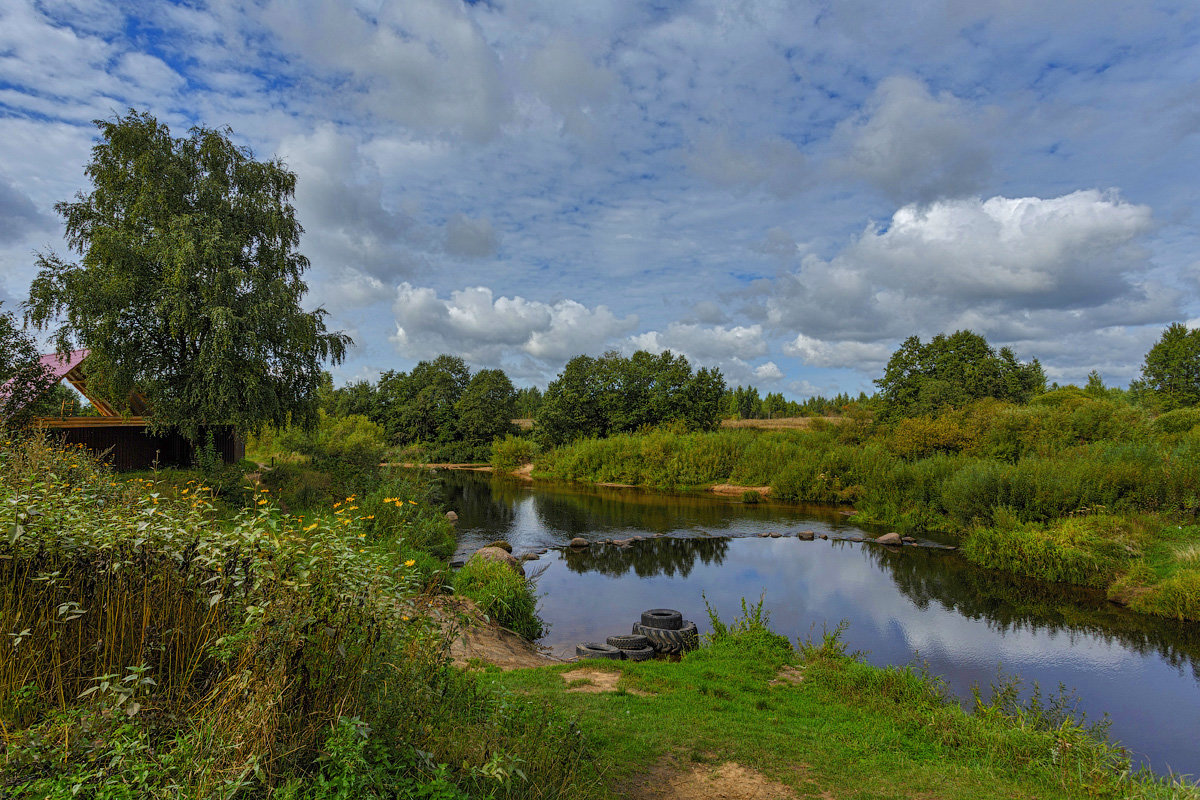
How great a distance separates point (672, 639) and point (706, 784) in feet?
16.2

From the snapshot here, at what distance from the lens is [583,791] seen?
376 centimetres

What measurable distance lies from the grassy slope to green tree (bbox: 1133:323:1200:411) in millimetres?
44518

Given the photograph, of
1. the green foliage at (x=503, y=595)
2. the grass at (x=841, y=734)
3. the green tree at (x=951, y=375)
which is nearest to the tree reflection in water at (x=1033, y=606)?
the grass at (x=841, y=734)

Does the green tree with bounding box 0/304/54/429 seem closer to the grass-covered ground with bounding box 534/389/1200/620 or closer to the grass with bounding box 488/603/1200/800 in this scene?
the grass with bounding box 488/603/1200/800

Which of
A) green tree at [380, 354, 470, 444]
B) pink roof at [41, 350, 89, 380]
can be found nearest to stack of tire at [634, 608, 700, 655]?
pink roof at [41, 350, 89, 380]

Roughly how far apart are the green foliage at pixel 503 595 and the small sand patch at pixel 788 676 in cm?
457

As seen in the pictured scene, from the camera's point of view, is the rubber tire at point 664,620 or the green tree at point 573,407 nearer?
the rubber tire at point 664,620

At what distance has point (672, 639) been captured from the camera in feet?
31.3

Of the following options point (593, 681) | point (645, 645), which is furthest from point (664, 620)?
point (593, 681)

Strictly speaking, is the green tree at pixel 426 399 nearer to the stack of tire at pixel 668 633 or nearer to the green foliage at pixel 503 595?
the green foliage at pixel 503 595

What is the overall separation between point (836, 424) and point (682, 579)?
25.2 meters

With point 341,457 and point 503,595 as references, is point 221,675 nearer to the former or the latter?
point 503,595

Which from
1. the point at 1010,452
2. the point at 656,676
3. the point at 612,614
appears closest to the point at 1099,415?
the point at 1010,452

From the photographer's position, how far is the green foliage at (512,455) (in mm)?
48625
